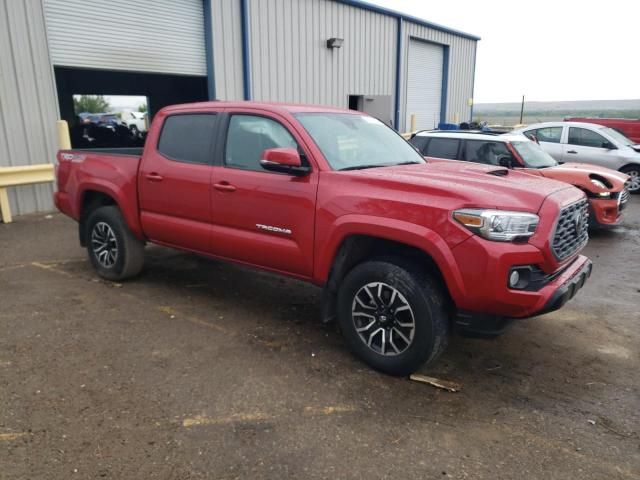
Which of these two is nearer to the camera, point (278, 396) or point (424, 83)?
point (278, 396)

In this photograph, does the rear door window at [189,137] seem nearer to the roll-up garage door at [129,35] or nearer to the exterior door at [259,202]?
the exterior door at [259,202]

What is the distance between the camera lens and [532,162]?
8.39m

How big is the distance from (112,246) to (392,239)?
11.5 ft

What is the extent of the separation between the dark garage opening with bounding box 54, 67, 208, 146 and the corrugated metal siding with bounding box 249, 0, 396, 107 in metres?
5.50

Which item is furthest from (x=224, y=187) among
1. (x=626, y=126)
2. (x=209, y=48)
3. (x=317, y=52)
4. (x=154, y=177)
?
(x=626, y=126)

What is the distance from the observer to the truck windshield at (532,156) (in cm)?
834

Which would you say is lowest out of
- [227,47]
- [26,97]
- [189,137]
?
[189,137]

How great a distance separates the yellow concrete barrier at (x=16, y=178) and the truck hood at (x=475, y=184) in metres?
7.21

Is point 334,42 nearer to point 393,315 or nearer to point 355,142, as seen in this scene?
point 355,142

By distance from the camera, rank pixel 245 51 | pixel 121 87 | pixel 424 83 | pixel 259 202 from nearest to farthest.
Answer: pixel 259 202 → pixel 245 51 → pixel 424 83 → pixel 121 87

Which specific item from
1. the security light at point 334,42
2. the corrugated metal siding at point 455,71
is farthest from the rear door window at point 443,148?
the corrugated metal siding at point 455,71

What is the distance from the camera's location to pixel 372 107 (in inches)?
631

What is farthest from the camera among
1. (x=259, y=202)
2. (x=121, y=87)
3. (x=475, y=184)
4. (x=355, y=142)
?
(x=121, y=87)

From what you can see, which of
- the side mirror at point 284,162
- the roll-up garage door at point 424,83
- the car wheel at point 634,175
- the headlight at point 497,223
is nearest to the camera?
the headlight at point 497,223
